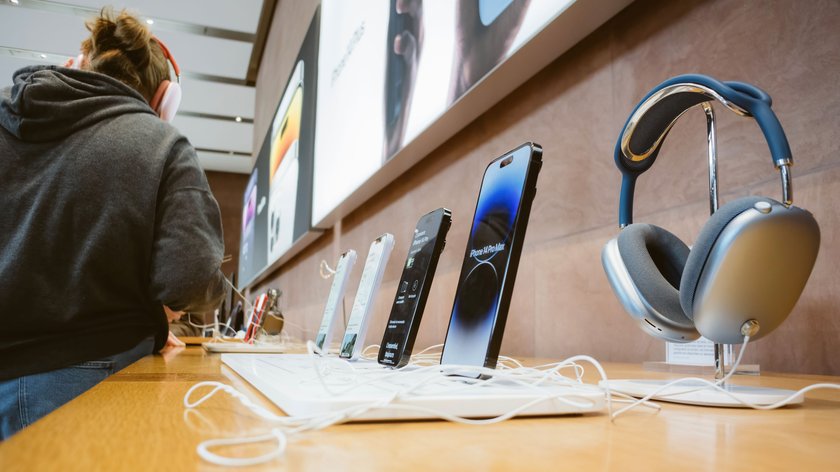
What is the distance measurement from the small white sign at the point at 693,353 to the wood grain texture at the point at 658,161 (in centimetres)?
5

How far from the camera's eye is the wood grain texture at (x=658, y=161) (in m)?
0.63

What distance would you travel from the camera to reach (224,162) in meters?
7.68

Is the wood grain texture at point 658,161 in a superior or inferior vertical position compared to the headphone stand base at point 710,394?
superior

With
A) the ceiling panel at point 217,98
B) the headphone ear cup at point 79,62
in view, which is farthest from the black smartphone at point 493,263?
the ceiling panel at point 217,98

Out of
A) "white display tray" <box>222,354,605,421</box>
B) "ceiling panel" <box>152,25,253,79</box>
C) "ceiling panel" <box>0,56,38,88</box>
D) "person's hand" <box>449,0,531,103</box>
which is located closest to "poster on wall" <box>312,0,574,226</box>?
"person's hand" <box>449,0,531,103</box>

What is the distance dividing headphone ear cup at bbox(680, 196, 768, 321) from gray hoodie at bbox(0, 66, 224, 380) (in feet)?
2.72

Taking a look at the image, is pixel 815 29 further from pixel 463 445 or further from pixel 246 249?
pixel 246 249

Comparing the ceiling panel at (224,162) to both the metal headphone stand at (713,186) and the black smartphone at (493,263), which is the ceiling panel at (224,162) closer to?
the black smartphone at (493,263)

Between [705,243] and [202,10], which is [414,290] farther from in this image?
[202,10]

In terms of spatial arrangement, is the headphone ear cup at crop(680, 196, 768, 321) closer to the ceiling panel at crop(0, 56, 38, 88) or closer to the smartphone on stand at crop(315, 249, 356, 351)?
the smartphone on stand at crop(315, 249, 356, 351)

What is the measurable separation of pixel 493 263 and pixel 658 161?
40 cm

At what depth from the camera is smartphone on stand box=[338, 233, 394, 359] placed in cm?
85

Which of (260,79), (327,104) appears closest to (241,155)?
(260,79)

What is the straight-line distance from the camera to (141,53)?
1.21 m
